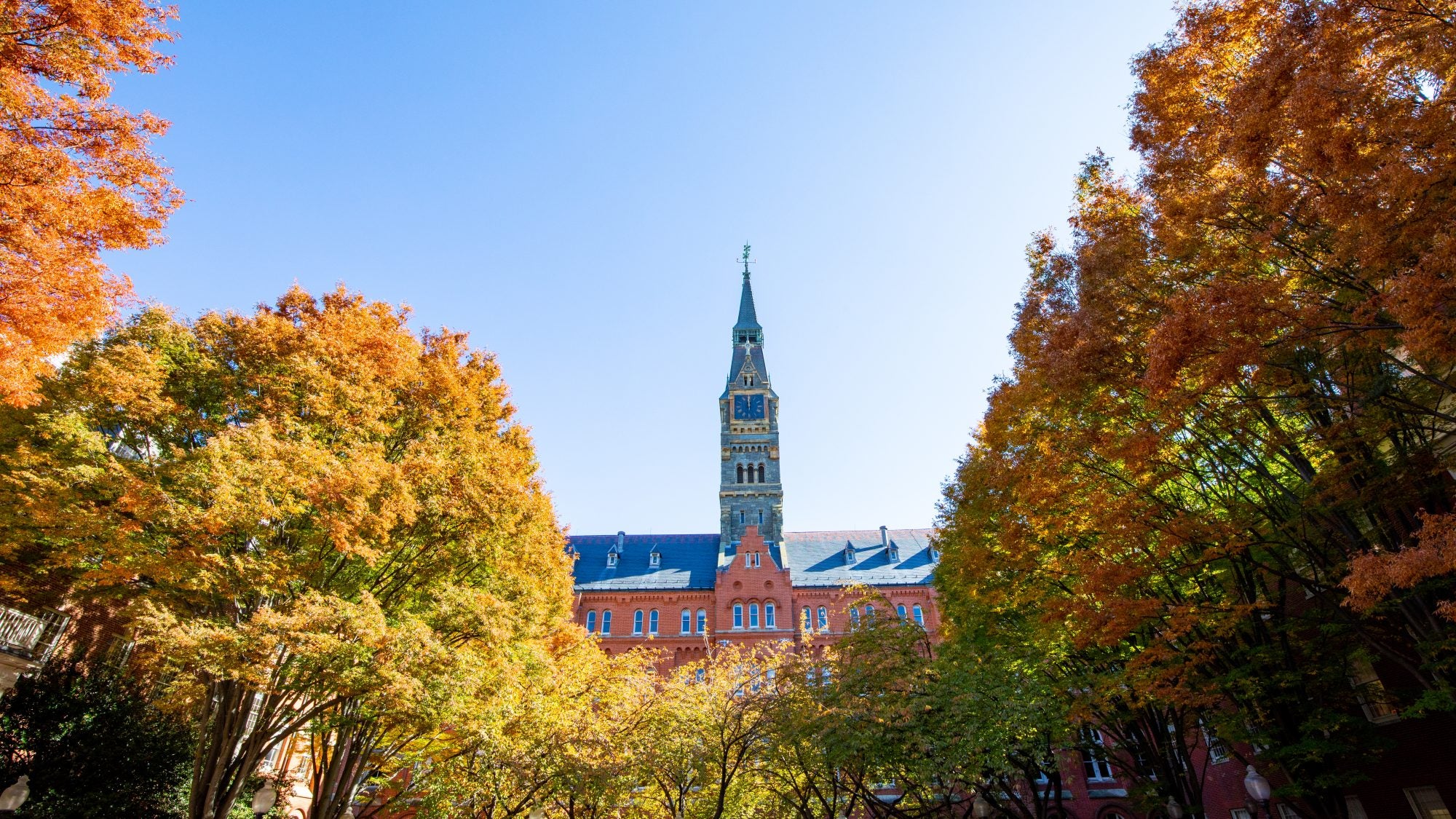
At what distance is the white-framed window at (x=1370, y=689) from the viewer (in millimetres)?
14888

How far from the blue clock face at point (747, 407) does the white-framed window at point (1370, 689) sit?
39685 mm

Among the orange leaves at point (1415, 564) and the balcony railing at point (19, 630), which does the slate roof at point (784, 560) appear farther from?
the orange leaves at point (1415, 564)

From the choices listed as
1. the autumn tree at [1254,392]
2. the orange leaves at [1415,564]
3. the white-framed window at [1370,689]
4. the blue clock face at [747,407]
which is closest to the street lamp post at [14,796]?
the autumn tree at [1254,392]

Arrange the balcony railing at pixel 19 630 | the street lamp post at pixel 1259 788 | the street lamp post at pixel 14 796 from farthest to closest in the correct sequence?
the balcony railing at pixel 19 630, the street lamp post at pixel 1259 788, the street lamp post at pixel 14 796

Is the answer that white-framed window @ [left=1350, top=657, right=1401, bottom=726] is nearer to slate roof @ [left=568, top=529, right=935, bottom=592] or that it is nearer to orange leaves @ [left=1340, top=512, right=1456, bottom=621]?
orange leaves @ [left=1340, top=512, right=1456, bottom=621]

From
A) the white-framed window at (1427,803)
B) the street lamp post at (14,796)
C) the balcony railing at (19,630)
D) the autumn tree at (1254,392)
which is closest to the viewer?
the autumn tree at (1254,392)

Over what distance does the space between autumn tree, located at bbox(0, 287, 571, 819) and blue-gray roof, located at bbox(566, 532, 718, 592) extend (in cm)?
2952

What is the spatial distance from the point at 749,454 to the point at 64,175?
149 feet

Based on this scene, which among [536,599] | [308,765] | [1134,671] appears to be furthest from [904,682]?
[308,765]

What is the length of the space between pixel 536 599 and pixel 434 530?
2.89 meters

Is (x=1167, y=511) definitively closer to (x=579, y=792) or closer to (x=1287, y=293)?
(x=1287, y=293)

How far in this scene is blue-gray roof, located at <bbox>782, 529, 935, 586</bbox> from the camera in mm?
45344

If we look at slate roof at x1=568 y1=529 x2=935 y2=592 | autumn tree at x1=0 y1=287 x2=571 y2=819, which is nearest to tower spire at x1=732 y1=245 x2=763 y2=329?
slate roof at x1=568 y1=529 x2=935 y2=592

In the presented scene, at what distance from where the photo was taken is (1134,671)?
12359 millimetres
